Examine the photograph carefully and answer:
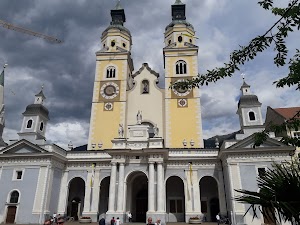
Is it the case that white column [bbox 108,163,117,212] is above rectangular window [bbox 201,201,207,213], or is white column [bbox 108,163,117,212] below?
above

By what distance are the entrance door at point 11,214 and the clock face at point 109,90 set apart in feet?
60.7

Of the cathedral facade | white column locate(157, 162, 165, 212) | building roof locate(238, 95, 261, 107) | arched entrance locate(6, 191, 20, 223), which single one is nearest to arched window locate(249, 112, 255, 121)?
the cathedral facade

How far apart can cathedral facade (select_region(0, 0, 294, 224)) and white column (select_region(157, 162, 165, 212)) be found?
10 cm

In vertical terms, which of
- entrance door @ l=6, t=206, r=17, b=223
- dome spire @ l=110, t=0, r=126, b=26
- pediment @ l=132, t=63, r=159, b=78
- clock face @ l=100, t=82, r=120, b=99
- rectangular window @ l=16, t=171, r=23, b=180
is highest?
dome spire @ l=110, t=0, r=126, b=26

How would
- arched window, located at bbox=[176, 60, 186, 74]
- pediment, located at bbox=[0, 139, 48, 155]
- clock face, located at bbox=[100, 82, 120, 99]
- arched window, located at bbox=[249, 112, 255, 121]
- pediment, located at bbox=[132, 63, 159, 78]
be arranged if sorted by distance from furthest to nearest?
arched window, located at bbox=[176, 60, 186, 74], pediment, located at bbox=[132, 63, 159, 78], clock face, located at bbox=[100, 82, 120, 99], arched window, located at bbox=[249, 112, 255, 121], pediment, located at bbox=[0, 139, 48, 155]

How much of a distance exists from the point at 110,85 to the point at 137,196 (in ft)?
55.4

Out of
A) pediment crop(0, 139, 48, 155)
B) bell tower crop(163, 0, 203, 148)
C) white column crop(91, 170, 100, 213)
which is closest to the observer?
white column crop(91, 170, 100, 213)

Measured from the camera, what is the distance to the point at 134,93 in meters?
38.2

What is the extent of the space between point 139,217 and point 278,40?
29.4 metres

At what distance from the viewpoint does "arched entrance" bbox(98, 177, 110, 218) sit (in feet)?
99.5

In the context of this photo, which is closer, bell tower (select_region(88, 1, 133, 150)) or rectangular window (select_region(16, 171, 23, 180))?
rectangular window (select_region(16, 171, 23, 180))

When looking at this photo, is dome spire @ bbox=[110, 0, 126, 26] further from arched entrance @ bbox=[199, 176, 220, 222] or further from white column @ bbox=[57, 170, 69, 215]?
arched entrance @ bbox=[199, 176, 220, 222]

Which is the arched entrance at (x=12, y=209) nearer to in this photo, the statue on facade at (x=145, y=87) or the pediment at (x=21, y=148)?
the pediment at (x=21, y=148)

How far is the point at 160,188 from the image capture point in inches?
1043
